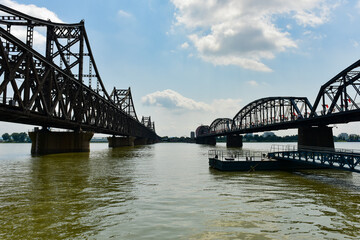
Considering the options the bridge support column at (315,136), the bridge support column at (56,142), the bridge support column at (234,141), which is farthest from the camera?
the bridge support column at (234,141)

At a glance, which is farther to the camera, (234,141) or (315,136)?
(234,141)

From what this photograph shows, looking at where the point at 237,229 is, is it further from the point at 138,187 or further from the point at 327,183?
the point at 327,183

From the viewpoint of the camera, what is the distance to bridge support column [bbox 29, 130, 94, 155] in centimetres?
5338

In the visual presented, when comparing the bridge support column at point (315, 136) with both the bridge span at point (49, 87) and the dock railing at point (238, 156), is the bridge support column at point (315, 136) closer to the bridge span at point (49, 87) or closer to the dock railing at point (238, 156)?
the dock railing at point (238, 156)

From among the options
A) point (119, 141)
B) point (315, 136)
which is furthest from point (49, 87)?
point (119, 141)

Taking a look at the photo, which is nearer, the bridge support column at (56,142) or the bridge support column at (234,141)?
the bridge support column at (56,142)

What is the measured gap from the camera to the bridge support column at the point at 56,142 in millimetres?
53375

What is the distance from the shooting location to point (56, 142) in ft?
181

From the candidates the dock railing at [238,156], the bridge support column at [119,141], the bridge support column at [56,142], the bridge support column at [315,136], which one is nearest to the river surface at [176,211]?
the dock railing at [238,156]

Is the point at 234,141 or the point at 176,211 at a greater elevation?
the point at 234,141

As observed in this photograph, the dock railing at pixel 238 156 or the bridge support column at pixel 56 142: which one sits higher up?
the bridge support column at pixel 56 142

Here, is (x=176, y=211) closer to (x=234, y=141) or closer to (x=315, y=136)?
(x=315, y=136)

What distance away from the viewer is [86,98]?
6469 centimetres

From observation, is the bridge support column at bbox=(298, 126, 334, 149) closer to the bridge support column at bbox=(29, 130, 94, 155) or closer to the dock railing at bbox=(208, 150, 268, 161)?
the dock railing at bbox=(208, 150, 268, 161)
